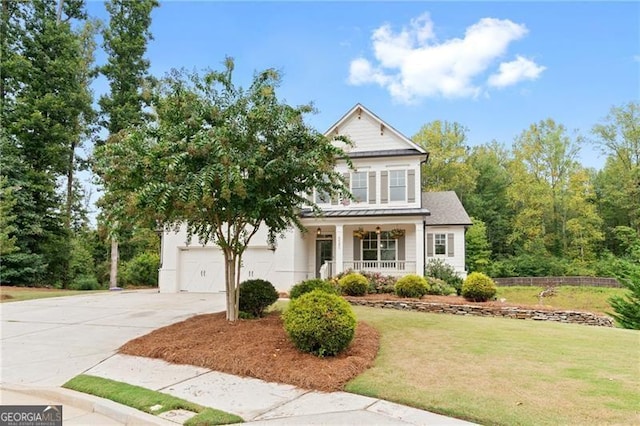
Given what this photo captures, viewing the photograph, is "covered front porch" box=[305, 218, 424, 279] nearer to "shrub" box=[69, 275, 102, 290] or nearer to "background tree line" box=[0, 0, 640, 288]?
"background tree line" box=[0, 0, 640, 288]

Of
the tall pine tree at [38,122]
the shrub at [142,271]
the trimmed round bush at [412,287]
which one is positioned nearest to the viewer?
the trimmed round bush at [412,287]

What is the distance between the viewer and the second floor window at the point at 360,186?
19.7 meters

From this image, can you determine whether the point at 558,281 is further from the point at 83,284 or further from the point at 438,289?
the point at 83,284

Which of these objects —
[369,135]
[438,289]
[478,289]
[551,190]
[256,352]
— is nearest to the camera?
[256,352]

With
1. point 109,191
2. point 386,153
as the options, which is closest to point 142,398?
point 109,191

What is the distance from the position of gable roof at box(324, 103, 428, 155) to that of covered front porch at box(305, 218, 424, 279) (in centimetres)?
361

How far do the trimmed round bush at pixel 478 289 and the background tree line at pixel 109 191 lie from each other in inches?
197

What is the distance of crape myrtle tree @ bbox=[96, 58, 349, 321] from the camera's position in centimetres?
756

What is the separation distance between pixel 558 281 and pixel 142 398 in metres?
31.1

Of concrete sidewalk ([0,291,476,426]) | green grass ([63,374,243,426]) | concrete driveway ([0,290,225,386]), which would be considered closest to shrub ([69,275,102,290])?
concrete driveway ([0,290,225,386])

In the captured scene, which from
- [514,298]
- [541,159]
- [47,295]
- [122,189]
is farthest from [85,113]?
[541,159]

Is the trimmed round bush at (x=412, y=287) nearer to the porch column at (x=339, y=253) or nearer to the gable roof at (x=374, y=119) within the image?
the porch column at (x=339, y=253)

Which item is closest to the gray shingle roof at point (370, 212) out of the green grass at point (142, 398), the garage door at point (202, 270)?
the garage door at point (202, 270)

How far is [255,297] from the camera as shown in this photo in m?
10.2
